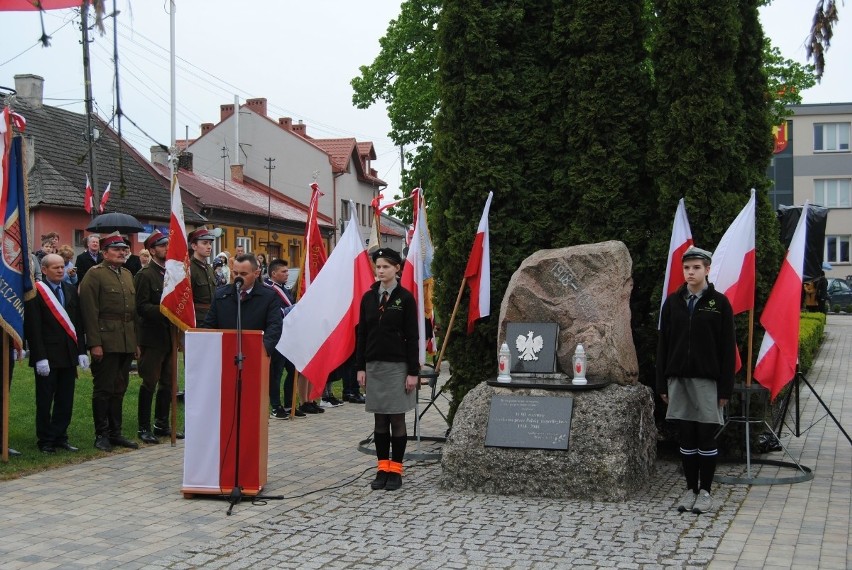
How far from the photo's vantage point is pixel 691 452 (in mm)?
7832

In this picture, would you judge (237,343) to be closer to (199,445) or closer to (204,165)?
(199,445)

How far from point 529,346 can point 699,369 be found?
6.13 ft

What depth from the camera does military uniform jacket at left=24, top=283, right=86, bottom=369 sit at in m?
9.48

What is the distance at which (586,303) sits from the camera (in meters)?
9.12

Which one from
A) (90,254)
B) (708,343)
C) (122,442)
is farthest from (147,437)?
(708,343)

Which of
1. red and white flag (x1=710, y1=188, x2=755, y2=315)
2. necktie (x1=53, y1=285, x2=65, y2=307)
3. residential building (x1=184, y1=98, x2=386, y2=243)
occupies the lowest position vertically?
necktie (x1=53, y1=285, x2=65, y2=307)

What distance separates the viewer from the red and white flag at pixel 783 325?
8.78 m

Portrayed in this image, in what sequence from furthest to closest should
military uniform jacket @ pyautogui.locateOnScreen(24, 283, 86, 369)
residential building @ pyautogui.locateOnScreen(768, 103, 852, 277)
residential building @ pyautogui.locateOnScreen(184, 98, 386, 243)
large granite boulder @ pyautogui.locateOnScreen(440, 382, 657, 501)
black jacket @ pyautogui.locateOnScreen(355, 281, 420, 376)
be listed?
1. residential building @ pyautogui.locateOnScreen(184, 98, 386, 243)
2. residential building @ pyautogui.locateOnScreen(768, 103, 852, 277)
3. military uniform jacket @ pyautogui.locateOnScreen(24, 283, 86, 369)
4. black jacket @ pyautogui.locateOnScreen(355, 281, 420, 376)
5. large granite boulder @ pyautogui.locateOnScreen(440, 382, 657, 501)

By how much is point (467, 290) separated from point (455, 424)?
7.70ft

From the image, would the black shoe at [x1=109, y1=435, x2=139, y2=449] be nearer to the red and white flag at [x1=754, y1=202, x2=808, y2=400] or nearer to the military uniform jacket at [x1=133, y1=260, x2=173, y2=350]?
Answer: the military uniform jacket at [x1=133, y1=260, x2=173, y2=350]

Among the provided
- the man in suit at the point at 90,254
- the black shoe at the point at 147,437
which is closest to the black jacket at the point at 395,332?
the black shoe at the point at 147,437

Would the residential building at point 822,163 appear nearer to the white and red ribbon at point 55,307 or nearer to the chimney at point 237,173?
the chimney at point 237,173

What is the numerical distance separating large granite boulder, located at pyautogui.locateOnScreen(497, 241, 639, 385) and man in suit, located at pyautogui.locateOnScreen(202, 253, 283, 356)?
2253 mm

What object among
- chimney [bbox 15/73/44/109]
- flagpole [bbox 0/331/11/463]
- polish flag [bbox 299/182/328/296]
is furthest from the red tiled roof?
flagpole [bbox 0/331/11/463]
